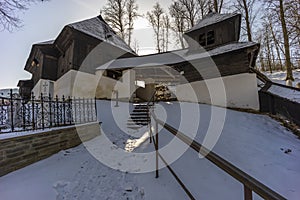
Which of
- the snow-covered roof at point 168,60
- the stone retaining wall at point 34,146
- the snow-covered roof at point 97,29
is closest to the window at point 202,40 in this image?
the snow-covered roof at point 168,60

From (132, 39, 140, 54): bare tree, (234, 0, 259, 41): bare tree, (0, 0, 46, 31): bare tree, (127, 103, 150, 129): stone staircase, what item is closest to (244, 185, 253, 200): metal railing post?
(127, 103, 150, 129): stone staircase

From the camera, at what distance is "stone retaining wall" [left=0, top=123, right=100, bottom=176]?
3.63 m

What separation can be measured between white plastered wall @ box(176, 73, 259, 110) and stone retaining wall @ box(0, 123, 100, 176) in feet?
28.1

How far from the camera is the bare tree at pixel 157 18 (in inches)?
995

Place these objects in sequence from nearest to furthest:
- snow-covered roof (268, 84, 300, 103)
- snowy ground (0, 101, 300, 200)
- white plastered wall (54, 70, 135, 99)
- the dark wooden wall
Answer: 1. snowy ground (0, 101, 300, 200)
2. snow-covered roof (268, 84, 300, 103)
3. the dark wooden wall
4. white plastered wall (54, 70, 135, 99)

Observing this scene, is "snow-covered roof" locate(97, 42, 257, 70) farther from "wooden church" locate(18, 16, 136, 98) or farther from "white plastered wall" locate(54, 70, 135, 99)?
"wooden church" locate(18, 16, 136, 98)

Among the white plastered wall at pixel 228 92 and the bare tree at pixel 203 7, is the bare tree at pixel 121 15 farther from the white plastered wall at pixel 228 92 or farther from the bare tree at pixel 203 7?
the white plastered wall at pixel 228 92

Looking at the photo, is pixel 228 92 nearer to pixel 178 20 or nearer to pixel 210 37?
pixel 210 37

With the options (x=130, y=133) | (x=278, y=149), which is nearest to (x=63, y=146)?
(x=130, y=133)

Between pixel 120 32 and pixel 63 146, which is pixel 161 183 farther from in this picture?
pixel 120 32

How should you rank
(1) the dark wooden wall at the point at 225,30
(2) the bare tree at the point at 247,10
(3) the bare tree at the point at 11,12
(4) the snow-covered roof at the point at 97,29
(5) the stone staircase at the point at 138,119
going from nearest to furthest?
(3) the bare tree at the point at 11,12 < (5) the stone staircase at the point at 138,119 < (1) the dark wooden wall at the point at 225,30 < (4) the snow-covered roof at the point at 97,29 < (2) the bare tree at the point at 247,10

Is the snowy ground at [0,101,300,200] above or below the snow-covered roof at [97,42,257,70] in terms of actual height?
below

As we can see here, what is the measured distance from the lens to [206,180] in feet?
9.39

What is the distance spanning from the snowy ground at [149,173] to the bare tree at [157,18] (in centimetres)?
2176
